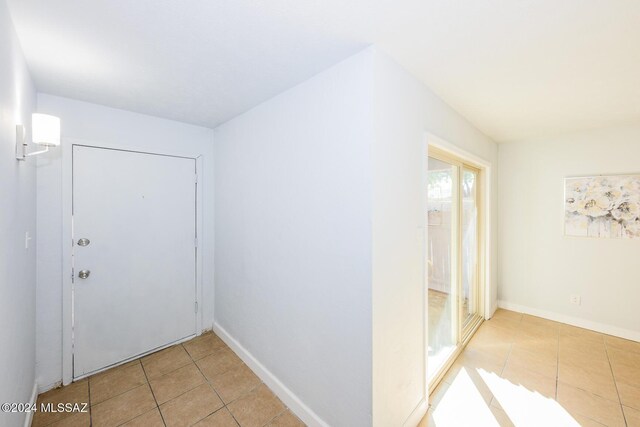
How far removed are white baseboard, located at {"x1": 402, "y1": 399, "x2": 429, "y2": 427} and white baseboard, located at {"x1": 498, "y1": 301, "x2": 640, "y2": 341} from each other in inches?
96.1

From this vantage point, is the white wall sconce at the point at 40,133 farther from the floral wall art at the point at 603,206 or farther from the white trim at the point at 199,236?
the floral wall art at the point at 603,206

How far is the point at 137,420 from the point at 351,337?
63.5 inches

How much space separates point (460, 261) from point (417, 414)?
1.43 metres

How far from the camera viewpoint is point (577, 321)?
302 centimetres

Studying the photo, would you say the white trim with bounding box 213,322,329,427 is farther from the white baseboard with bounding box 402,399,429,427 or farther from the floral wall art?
the floral wall art

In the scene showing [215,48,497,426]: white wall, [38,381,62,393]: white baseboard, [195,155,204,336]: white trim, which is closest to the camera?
[215,48,497,426]: white wall

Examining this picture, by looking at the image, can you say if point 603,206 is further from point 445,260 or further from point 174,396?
point 174,396

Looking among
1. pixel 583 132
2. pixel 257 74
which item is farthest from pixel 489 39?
pixel 583 132

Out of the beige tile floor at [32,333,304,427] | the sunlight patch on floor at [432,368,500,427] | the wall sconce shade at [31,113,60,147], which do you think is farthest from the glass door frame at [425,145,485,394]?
the wall sconce shade at [31,113,60,147]

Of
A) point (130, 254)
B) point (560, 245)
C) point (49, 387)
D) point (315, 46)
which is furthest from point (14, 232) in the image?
point (560, 245)

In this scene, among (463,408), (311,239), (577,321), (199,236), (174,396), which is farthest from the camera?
(577,321)

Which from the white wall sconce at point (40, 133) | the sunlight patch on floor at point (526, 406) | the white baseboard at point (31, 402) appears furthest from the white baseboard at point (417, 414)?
the white wall sconce at point (40, 133)

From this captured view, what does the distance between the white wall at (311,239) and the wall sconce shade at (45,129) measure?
48.3 inches

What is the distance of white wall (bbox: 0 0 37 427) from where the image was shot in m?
1.13
